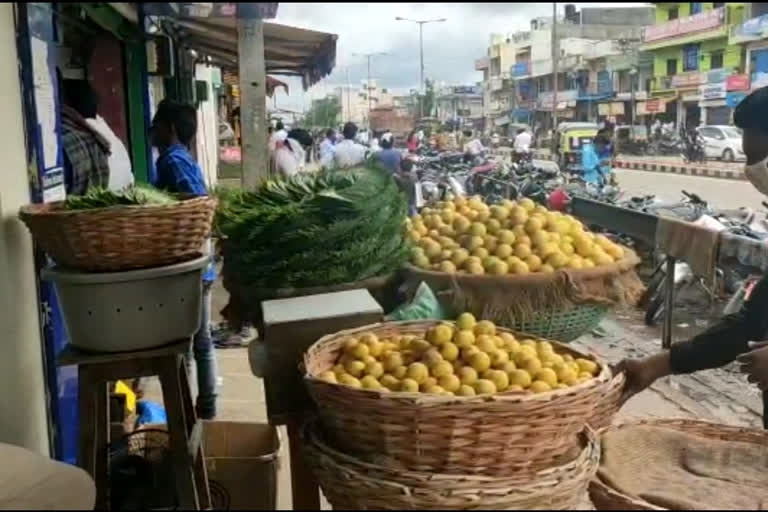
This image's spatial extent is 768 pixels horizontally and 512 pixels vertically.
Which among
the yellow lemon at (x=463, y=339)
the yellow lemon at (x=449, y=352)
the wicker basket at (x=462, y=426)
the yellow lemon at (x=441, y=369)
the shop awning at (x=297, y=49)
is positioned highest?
the shop awning at (x=297, y=49)

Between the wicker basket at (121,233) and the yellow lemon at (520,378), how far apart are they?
103 centimetres

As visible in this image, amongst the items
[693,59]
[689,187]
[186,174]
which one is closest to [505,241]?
[693,59]

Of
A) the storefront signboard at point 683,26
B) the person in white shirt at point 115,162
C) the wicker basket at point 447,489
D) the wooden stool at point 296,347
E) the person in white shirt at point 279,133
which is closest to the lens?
the wicker basket at point 447,489

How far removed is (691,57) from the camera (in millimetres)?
2719

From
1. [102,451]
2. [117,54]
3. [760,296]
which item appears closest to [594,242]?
[760,296]

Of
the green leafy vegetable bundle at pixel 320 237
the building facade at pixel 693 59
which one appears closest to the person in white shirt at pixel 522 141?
the building facade at pixel 693 59

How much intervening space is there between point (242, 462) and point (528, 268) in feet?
4.26

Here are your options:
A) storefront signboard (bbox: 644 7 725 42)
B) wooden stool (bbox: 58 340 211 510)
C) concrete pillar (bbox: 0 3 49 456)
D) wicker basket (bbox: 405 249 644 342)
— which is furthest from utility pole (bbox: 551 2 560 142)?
concrete pillar (bbox: 0 3 49 456)

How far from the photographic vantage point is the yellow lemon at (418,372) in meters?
1.60

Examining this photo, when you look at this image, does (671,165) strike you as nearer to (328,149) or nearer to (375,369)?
(328,149)

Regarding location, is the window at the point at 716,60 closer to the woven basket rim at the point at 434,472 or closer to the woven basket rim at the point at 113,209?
the woven basket rim at the point at 434,472

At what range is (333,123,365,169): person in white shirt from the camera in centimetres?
247

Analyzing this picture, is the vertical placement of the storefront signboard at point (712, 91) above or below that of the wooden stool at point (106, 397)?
above

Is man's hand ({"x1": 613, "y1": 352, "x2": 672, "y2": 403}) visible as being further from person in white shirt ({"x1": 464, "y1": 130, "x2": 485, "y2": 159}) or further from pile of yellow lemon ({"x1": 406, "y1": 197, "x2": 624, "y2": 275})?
person in white shirt ({"x1": 464, "y1": 130, "x2": 485, "y2": 159})
